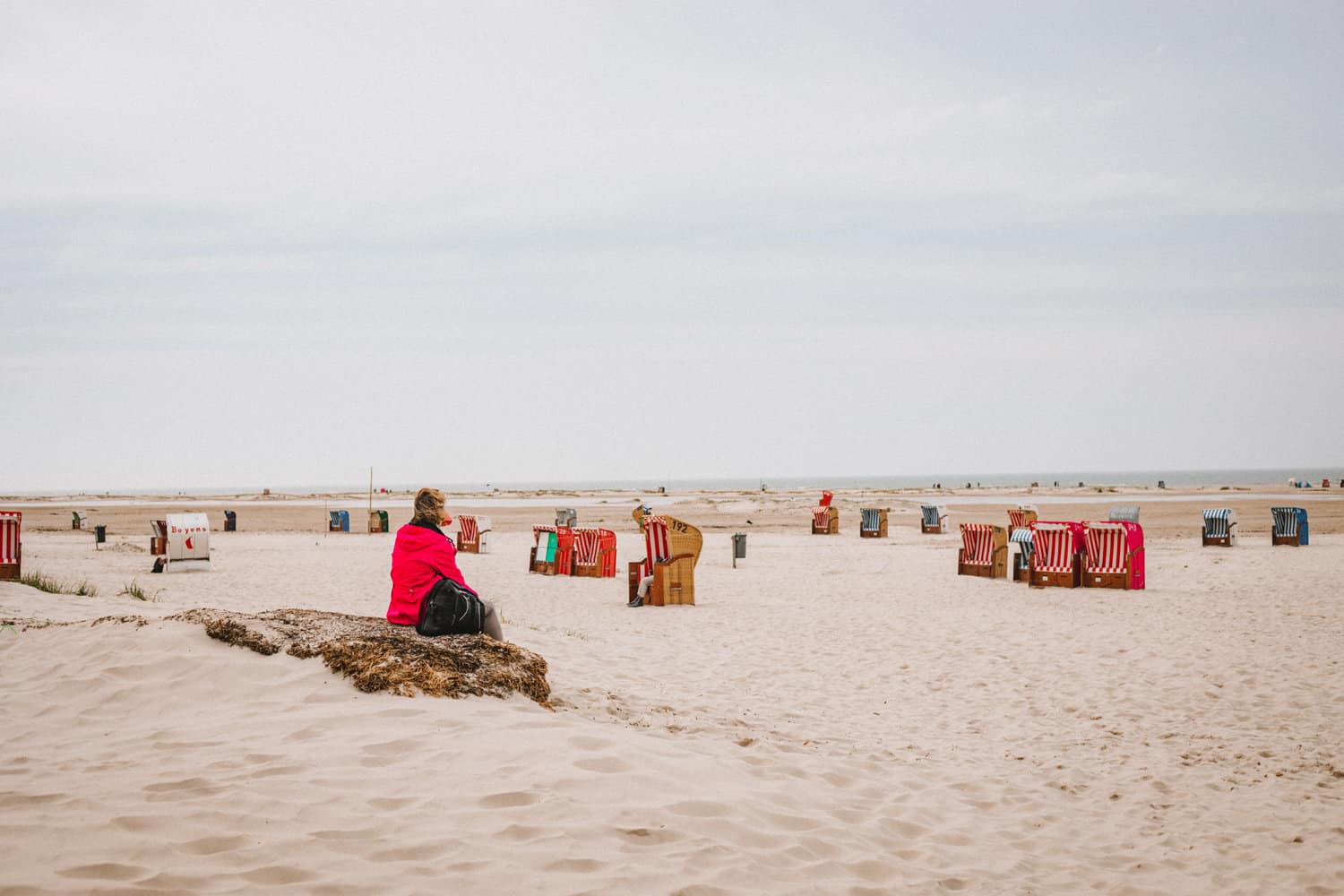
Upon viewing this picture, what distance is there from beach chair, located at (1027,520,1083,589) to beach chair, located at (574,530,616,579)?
28.4 ft

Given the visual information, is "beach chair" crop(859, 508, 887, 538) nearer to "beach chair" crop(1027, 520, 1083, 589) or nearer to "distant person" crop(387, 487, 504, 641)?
"beach chair" crop(1027, 520, 1083, 589)

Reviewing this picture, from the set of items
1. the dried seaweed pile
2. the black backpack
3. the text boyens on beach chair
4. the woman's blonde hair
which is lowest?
the text boyens on beach chair

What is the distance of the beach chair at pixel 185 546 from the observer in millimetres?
19547

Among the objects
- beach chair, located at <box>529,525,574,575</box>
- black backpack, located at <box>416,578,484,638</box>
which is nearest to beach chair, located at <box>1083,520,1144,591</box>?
beach chair, located at <box>529,525,574,575</box>

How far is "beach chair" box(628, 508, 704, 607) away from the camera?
15117mm

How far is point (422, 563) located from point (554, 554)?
1192 centimetres

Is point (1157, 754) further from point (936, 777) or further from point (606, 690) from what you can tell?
point (606, 690)

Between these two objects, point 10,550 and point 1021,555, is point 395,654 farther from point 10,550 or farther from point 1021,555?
point 1021,555

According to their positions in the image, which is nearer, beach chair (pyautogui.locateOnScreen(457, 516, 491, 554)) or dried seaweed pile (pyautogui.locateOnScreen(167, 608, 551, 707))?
dried seaweed pile (pyautogui.locateOnScreen(167, 608, 551, 707))

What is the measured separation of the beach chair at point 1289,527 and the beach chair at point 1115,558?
1187 centimetres

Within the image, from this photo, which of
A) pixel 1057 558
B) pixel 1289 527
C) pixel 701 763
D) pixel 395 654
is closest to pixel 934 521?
pixel 1289 527

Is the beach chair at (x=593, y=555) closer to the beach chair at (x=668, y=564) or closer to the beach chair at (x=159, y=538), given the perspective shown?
the beach chair at (x=668, y=564)

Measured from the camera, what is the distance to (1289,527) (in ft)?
84.3

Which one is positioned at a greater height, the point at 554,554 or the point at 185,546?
the point at 185,546
